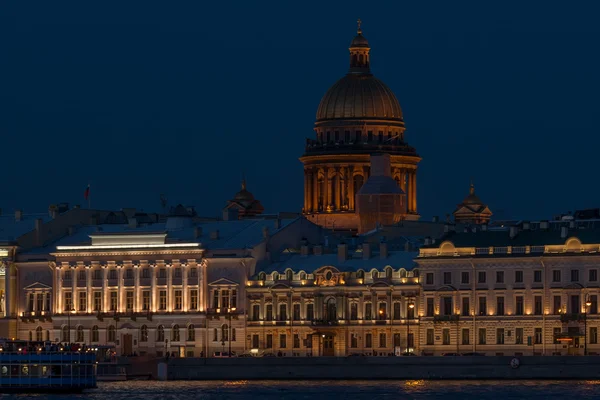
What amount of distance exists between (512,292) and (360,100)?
4105 centimetres

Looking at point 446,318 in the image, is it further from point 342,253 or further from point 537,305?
point 342,253

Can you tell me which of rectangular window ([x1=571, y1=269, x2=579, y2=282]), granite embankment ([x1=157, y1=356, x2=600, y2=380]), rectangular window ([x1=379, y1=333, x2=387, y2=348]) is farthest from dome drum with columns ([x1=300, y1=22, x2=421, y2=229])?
granite embankment ([x1=157, y1=356, x2=600, y2=380])

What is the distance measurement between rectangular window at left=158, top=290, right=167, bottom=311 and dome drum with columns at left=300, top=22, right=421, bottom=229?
28.2m

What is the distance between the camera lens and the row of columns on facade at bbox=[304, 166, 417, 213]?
637 feet

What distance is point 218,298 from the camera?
164 meters

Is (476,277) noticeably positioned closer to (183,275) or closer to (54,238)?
(183,275)

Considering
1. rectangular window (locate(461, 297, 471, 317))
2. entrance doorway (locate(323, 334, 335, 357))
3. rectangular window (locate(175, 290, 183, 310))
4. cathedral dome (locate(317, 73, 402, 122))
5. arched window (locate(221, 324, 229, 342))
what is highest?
cathedral dome (locate(317, 73, 402, 122))

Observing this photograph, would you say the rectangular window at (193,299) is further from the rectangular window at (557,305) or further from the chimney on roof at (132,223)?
the rectangular window at (557,305)

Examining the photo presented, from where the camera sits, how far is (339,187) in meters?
194

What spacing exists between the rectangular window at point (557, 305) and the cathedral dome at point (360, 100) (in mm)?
41940

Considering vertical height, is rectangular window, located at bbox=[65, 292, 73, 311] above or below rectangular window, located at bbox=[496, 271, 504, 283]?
below

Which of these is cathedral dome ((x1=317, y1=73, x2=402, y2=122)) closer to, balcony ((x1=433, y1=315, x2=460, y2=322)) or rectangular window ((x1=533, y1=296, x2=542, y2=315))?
balcony ((x1=433, y1=315, x2=460, y2=322))

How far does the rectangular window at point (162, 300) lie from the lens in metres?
166

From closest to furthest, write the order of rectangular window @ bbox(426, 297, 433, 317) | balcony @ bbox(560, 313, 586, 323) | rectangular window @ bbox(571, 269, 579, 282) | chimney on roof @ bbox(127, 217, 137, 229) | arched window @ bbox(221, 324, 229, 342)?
balcony @ bbox(560, 313, 586, 323) < rectangular window @ bbox(571, 269, 579, 282) < rectangular window @ bbox(426, 297, 433, 317) < arched window @ bbox(221, 324, 229, 342) < chimney on roof @ bbox(127, 217, 137, 229)
